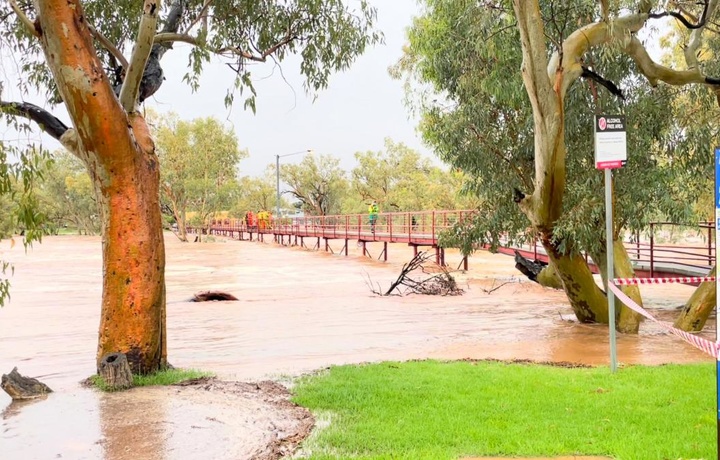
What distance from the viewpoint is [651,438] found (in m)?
4.16

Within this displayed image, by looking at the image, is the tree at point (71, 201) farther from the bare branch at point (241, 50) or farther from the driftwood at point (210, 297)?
the bare branch at point (241, 50)

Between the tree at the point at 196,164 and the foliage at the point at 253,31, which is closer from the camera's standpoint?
the foliage at the point at 253,31

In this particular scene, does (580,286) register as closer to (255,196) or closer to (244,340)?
(244,340)

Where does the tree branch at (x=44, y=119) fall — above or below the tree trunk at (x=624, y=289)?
above

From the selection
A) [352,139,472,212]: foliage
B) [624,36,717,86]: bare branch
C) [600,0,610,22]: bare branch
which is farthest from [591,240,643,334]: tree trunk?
[352,139,472,212]: foliage

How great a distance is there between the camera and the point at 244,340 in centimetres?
1066

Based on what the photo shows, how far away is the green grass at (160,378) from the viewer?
21.5ft

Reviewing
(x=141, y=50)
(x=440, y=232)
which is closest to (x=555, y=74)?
(x=440, y=232)

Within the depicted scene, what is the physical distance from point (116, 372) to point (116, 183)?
1803 millimetres

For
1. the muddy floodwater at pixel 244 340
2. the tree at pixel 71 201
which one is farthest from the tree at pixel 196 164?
the muddy floodwater at pixel 244 340

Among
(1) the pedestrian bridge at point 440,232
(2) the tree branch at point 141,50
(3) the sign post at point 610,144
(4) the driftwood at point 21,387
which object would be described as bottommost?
(4) the driftwood at point 21,387

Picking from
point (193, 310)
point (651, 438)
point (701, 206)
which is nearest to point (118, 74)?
point (193, 310)

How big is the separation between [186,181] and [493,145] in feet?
143

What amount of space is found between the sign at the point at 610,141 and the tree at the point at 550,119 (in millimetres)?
2430
